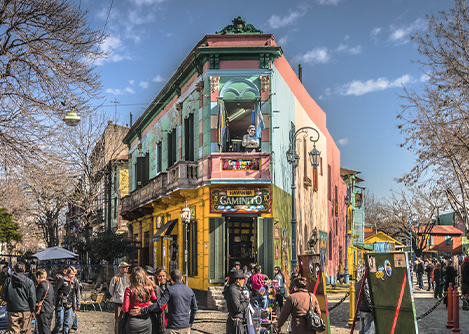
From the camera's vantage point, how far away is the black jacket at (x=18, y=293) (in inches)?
461

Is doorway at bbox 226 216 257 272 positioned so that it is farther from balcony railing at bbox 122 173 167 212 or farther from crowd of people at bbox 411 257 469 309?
crowd of people at bbox 411 257 469 309

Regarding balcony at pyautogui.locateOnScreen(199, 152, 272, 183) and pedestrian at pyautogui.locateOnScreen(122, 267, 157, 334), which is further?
balcony at pyautogui.locateOnScreen(199, 152, 272, 183)

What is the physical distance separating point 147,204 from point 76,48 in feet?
56.9

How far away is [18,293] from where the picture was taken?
11734mm

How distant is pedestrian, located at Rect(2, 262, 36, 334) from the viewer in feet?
38.4

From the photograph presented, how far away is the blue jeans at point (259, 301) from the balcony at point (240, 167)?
25.2 feet

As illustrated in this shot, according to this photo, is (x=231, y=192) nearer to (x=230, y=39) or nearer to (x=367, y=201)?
(x=230, y=39)

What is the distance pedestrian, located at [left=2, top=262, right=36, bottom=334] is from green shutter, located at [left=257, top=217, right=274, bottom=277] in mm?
11857

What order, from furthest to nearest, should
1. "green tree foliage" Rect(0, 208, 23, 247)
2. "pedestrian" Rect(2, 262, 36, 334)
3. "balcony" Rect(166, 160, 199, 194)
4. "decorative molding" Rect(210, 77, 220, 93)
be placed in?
"green tree foliage" Rect(0, 208, 23, 247) → "balcony" Rect(166, 160, 199, 194) → "decorative molding" Rect(210, 77, 220, 93) → "pedestrian" Rect(2, 262, 36, 334)

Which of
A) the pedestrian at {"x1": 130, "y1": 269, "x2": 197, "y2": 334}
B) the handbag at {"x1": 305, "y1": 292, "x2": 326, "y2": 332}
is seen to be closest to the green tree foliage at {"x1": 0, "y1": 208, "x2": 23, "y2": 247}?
the pedestrian at {"x1": 130, "y1": 269, "x2": 197, "y2": 334}

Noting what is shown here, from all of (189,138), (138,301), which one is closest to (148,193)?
(189,138)

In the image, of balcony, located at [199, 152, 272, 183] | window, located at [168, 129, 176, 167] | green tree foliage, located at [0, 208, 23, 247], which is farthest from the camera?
green tree foliage, located at [0, 208, 23, 247]

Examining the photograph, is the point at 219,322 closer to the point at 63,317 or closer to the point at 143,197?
the point at 63,317

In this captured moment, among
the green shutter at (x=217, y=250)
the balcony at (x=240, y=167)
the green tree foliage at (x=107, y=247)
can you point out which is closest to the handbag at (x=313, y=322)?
the balcony at (x=240, y=167)
